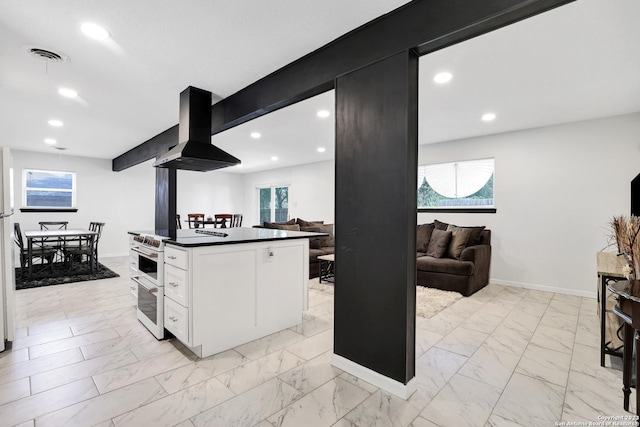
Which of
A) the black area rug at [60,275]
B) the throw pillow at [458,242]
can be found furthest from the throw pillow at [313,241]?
the black area rug at [60,275]

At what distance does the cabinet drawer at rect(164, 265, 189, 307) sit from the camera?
7.60 ft

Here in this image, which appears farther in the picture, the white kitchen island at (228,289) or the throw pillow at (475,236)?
the throw pillow at (475,236)

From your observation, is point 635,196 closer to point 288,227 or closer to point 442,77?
point 442,77

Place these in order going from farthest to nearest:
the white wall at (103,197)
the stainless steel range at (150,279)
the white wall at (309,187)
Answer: the white wall at (309,187), the white wall at (103,197), the stainless steel range at (150,279)

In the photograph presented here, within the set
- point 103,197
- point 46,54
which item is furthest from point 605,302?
point 103,197

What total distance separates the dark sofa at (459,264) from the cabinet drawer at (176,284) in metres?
3.03

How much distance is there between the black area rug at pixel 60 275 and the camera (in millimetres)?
4672

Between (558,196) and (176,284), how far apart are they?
16.3 feet

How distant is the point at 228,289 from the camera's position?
250 centimetres

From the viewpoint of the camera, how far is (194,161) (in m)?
3.15

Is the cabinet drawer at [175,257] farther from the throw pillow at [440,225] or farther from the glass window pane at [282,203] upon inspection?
the glass window pane at [282,203]

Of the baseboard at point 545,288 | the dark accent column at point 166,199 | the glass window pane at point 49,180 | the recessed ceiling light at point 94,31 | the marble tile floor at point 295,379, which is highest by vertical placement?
the recessed ceiling light at point 94,31

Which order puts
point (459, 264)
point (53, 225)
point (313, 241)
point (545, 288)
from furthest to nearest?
point (53, 225) → point (313, 241) → point (545, 288) → point (459, 264)

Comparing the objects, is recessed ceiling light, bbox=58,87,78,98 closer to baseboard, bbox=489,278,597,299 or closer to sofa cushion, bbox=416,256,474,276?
sofa cushion, bbox=416,256,474,276
